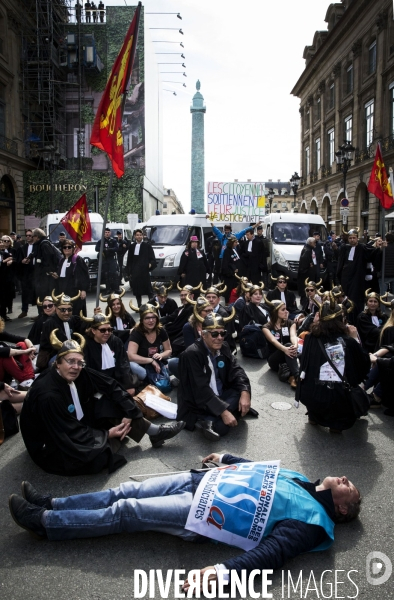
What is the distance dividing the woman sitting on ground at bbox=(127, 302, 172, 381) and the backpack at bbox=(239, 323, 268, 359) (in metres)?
1.97

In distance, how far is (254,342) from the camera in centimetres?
877

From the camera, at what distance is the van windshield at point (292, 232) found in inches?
679

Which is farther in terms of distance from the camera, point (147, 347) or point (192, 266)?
point (192, 266)

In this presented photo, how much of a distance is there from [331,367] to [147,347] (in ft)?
8.83

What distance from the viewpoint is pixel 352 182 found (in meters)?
35.2

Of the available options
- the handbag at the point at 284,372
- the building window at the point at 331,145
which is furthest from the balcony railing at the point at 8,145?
the handbag at the point at 284,372

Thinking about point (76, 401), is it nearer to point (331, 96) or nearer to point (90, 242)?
point (90, 242)

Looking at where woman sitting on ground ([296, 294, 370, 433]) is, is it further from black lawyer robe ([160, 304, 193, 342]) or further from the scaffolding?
the scaffolding

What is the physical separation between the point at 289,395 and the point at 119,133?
5.04 meters

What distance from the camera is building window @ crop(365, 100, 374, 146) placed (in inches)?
1264

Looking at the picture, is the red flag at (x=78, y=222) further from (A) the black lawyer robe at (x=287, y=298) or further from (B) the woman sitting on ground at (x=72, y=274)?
(A) the black lawyer robe at (x=287, y=298)

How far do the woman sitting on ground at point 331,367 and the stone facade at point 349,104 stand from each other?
2506cm

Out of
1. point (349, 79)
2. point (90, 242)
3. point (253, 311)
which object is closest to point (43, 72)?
point (349, 79)
